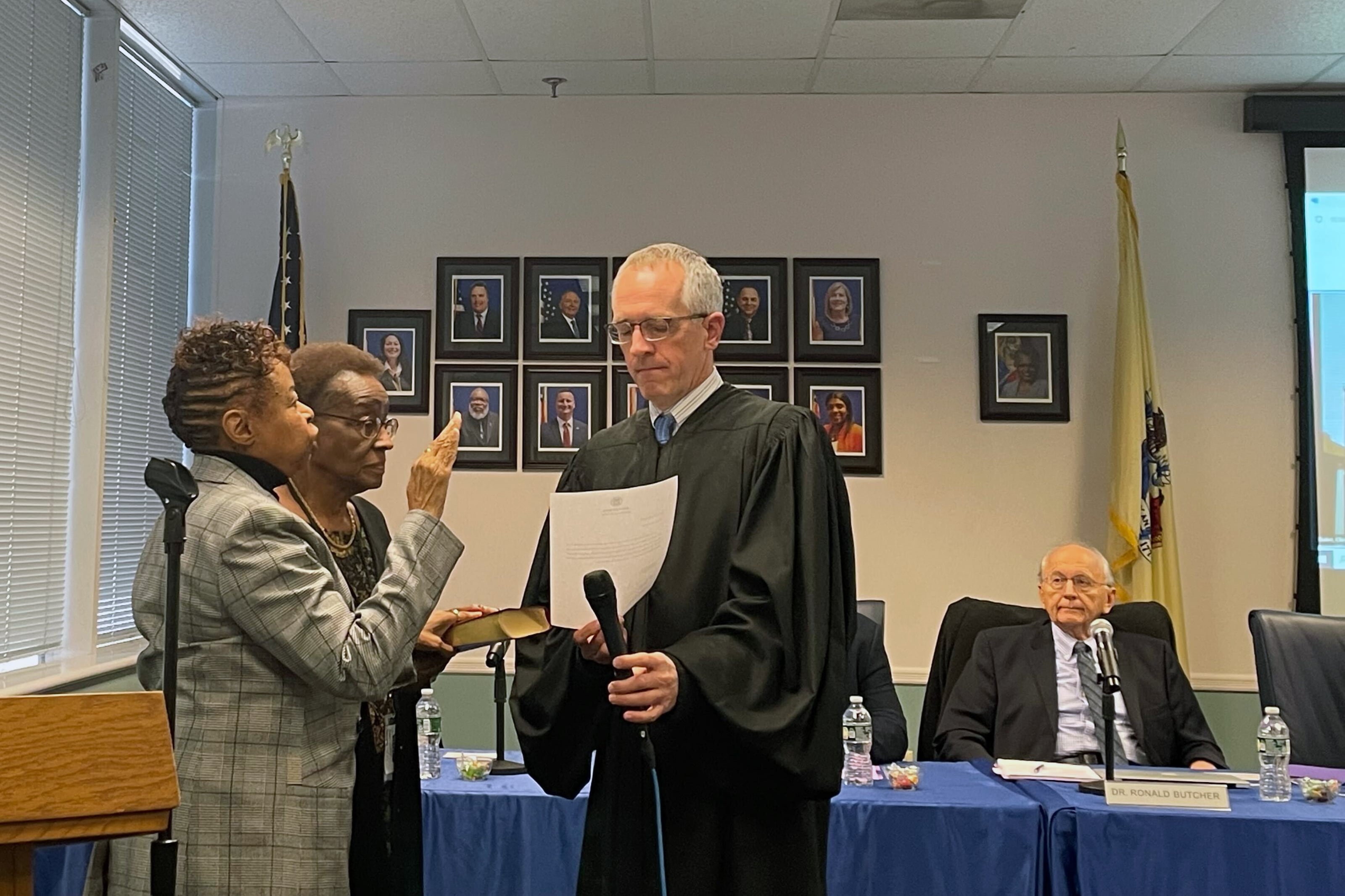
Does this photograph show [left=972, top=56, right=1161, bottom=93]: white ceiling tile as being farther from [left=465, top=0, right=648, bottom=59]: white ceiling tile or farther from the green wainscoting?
the green wainscoting

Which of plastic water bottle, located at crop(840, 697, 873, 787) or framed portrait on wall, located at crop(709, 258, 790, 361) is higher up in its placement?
framed portrait on wall, located at crop(709, 258, 790, 361)

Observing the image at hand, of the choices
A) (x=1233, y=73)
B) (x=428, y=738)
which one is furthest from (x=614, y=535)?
(x=1233, y=73)

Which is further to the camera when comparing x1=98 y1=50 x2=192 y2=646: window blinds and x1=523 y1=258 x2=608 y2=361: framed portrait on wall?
x1=523 y1=258 x2=608 y2=361: framed portrait on wall

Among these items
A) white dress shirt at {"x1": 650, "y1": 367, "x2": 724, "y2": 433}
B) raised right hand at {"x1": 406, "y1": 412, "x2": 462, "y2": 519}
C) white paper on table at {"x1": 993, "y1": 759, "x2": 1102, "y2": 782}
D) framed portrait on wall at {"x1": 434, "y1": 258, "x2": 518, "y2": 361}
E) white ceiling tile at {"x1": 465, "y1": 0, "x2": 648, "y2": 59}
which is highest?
white ceiling tile at {"x1": 465, "y1": 0, "x2": 648, "y2": 59}

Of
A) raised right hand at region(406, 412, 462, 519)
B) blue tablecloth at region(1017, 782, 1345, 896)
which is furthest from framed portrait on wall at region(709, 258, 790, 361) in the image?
raised right hand at region(406, 412, 462, 519)

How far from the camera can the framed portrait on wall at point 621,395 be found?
4.62 m

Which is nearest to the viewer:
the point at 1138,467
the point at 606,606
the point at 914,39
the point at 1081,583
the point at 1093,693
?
the point at 606,606

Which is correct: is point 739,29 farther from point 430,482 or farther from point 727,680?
point 727,680

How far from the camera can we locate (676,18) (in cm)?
392

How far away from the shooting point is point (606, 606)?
134 cm

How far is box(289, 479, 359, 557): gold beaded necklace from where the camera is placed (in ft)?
6.34

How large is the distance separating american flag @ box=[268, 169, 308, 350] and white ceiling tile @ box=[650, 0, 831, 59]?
1539 mm

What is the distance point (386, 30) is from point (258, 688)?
10.2ft

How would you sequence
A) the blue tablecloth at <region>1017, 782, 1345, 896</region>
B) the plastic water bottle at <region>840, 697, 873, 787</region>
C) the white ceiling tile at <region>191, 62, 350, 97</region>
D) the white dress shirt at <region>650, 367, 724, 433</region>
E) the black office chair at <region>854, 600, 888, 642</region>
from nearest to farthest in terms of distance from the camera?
the white dress shirt at <region>650, 367, 724, 433</region>
the blue tablecloth at <region>1017, 782, 1345, 896</region>
the plastic water bottle at <region>840, 697, 873, 787</region>
the black office chair at <region>854, 600, 888, 642</region>
the white ceiling tile at <region>191, 62, 350, 97</region>
